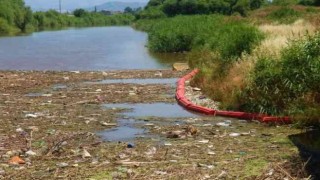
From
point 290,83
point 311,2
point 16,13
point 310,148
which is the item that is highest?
point 311,2

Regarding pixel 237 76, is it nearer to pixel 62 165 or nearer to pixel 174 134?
pixel 174 134

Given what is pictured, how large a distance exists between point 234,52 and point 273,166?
919 centimetres

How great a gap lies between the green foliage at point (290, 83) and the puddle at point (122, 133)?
272 cm

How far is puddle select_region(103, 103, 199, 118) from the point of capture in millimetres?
12438

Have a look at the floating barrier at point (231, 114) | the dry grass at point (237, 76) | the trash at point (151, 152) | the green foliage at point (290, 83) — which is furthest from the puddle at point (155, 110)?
the trash at point (151, 152)

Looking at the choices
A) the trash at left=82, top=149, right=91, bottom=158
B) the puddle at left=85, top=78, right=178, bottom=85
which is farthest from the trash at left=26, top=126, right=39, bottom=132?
the puddle at left=85, top=78, right=178, bottom=85

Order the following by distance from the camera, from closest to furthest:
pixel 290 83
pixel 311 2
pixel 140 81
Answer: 1. pixel 290 83
2. pixel 140 81
3. pixel 311 2

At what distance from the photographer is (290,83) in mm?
10508

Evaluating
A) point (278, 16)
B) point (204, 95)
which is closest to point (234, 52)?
point (204, 95)

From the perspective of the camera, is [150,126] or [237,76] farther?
[237,76]

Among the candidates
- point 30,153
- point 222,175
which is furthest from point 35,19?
point 222,175

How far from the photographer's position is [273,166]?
702cm

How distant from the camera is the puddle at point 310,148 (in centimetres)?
672

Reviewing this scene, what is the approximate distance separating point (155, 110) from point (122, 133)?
306 centimetres
